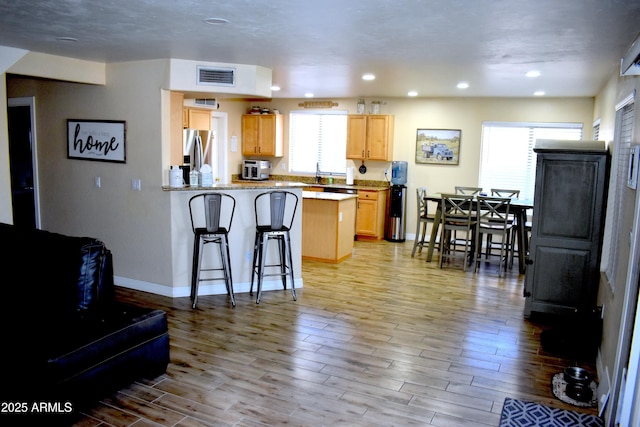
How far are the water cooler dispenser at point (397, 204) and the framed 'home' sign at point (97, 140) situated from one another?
4692 millimetres

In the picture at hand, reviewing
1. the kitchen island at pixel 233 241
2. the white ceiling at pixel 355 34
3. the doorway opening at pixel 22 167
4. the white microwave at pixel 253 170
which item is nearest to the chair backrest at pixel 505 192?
the white ceiling at pixel 355 34

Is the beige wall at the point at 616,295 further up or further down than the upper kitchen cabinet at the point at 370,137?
further down

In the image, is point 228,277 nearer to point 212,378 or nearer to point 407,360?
point 212,378

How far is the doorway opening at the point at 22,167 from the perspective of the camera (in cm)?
605

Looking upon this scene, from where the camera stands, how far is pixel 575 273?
14.7 feet

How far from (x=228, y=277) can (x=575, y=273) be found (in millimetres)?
3243

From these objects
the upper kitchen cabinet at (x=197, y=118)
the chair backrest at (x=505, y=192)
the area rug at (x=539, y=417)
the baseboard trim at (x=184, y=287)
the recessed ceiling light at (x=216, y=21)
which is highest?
the recessed ceiling light at (x=216, y=21)

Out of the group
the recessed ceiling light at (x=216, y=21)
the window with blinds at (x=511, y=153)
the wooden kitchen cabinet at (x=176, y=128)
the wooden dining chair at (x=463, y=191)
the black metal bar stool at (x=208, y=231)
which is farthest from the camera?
the window with blinds at (x=511, y=153)

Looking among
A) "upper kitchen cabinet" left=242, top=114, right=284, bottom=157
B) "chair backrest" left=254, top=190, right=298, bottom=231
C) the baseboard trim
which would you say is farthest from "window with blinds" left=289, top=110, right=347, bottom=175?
the baseboard trim

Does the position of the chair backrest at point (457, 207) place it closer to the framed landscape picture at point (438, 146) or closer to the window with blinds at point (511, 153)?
the window with blinds at point (511, 153)

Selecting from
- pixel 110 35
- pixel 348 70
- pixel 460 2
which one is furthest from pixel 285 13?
pixel 348 70

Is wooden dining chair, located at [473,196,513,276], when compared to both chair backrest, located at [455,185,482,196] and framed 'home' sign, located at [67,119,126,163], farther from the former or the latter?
framed 'home' sign, located at [67,119,126,163]

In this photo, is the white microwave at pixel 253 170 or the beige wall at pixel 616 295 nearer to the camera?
the beige wall at pixel 616 295

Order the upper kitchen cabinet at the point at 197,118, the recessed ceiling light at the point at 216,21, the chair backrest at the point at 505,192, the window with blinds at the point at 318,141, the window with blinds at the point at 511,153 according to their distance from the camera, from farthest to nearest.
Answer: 1. the window with blinds at the point at 318,141
2. the window with blinds at the point at 511,153
3. the chair backrest at the point at 505,192
4. the upper kitchen cabinet at the point at 197,118
5. the recessed ceiling light at the point at 216,21
